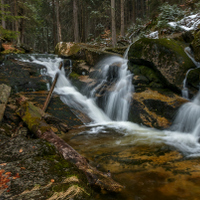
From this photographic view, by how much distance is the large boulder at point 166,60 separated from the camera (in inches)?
258

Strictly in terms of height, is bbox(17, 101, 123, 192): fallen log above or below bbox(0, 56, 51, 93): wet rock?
below

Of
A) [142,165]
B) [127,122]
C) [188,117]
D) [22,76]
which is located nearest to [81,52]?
[22,76]

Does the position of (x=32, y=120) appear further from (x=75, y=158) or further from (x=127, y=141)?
(x=127, y=141)

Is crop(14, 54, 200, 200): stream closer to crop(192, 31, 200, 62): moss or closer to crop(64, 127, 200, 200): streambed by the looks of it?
crop(64, 127, 200, 200): streambed

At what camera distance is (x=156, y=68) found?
7.07 m

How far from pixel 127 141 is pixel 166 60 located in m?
3.99

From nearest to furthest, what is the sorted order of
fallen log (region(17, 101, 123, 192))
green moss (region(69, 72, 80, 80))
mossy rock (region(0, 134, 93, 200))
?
mossy rock (region(0, 134, 93, 200)), fallen log (region(17, 101, 123, 192)), green moss (region(69, 72, 80, 80))

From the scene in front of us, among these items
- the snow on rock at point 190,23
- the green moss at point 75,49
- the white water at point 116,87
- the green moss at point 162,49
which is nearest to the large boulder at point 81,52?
the green moss at point 75,49

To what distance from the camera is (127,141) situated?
536 cm

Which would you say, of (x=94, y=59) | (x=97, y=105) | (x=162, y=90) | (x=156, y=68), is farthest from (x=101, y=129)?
(x=94, y=59)

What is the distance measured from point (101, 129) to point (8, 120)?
363cm

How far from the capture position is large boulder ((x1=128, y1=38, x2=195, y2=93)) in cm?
655

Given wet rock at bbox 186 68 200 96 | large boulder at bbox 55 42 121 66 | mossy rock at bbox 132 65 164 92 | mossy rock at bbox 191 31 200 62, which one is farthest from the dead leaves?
large boulder at bbox 55 42 121 66

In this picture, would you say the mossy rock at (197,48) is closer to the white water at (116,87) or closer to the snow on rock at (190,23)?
the snow on rock at (190,23)
